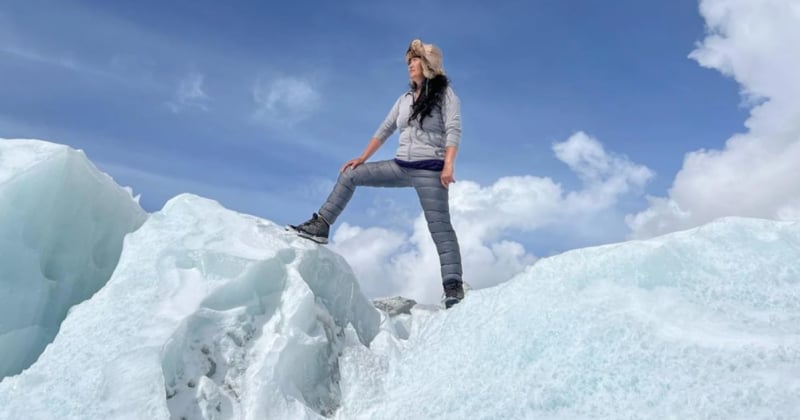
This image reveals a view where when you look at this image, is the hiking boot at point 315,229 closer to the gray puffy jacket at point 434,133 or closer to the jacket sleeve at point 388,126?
the gray puffy jacket at point 434,133

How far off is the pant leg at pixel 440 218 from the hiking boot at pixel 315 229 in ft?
2.97

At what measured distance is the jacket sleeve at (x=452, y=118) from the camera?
551 cm

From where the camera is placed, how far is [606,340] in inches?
145

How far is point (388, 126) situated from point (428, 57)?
812mm

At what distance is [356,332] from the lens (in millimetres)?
5059

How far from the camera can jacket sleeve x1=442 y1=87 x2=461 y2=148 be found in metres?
5.51

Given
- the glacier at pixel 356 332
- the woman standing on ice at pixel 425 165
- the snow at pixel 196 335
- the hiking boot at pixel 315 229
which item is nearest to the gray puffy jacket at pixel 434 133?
the woman standing on ice at pixel 425 165

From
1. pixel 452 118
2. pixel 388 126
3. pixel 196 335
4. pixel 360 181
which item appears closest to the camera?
pixel 196 335

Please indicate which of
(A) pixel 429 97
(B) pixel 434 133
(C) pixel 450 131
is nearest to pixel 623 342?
(C) pixel 450 131

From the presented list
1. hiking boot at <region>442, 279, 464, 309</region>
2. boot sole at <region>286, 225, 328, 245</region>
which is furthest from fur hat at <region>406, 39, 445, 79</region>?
hiking boot at <region>442, 279, 464, 309</region>

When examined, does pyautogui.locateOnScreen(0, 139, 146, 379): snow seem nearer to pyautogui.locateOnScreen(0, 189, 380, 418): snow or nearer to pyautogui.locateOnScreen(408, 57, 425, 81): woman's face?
pyautogui.locateOnScreen(0, 189, 380, 418): snow

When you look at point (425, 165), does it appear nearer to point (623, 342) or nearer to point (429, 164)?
point (429, 164)

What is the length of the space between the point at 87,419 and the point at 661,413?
320 cm

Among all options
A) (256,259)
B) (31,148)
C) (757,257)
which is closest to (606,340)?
(757,257)
